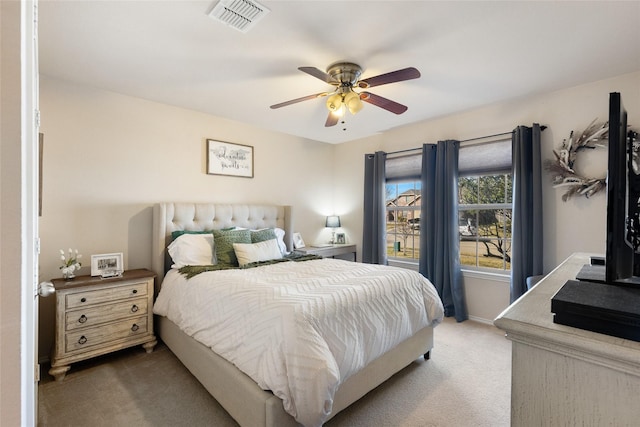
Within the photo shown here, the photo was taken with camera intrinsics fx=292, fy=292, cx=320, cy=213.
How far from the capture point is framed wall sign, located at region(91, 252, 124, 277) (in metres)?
2.62

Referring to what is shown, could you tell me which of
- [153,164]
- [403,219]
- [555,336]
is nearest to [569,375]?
[555,336]

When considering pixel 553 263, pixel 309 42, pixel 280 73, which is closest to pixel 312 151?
pixel 280 73

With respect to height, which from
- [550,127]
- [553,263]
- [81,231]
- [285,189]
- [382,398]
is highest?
[550,127]

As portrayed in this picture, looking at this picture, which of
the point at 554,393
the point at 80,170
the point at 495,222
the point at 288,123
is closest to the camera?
the point at 554,393

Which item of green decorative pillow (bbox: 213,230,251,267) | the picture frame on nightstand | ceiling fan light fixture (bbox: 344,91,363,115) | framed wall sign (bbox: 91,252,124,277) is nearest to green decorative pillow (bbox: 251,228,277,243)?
green decorative pillow (bbox: 213,230,251,267)

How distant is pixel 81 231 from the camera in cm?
276

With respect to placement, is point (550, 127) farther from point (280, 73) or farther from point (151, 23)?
point (151, 23)

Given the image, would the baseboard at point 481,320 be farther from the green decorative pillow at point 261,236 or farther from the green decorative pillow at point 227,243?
the green decorative pillow at point 227,243

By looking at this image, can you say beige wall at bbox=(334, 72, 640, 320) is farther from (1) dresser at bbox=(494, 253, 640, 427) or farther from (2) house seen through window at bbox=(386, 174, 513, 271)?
(1) dresser at bbox=(494, 253, 640, 427)

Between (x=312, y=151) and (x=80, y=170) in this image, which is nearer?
(x=80, y=170)

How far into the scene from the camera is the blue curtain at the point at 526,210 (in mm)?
3032

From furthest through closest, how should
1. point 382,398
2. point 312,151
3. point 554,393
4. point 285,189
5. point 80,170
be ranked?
point 312,151 < point 285,189 < point 80,170 < point 382,398 < point 554,393

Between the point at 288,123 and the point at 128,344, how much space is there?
3012 mm

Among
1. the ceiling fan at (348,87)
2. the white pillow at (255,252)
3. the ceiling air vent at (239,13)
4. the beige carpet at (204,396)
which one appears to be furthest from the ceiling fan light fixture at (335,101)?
the beige carpet at (204,396)
